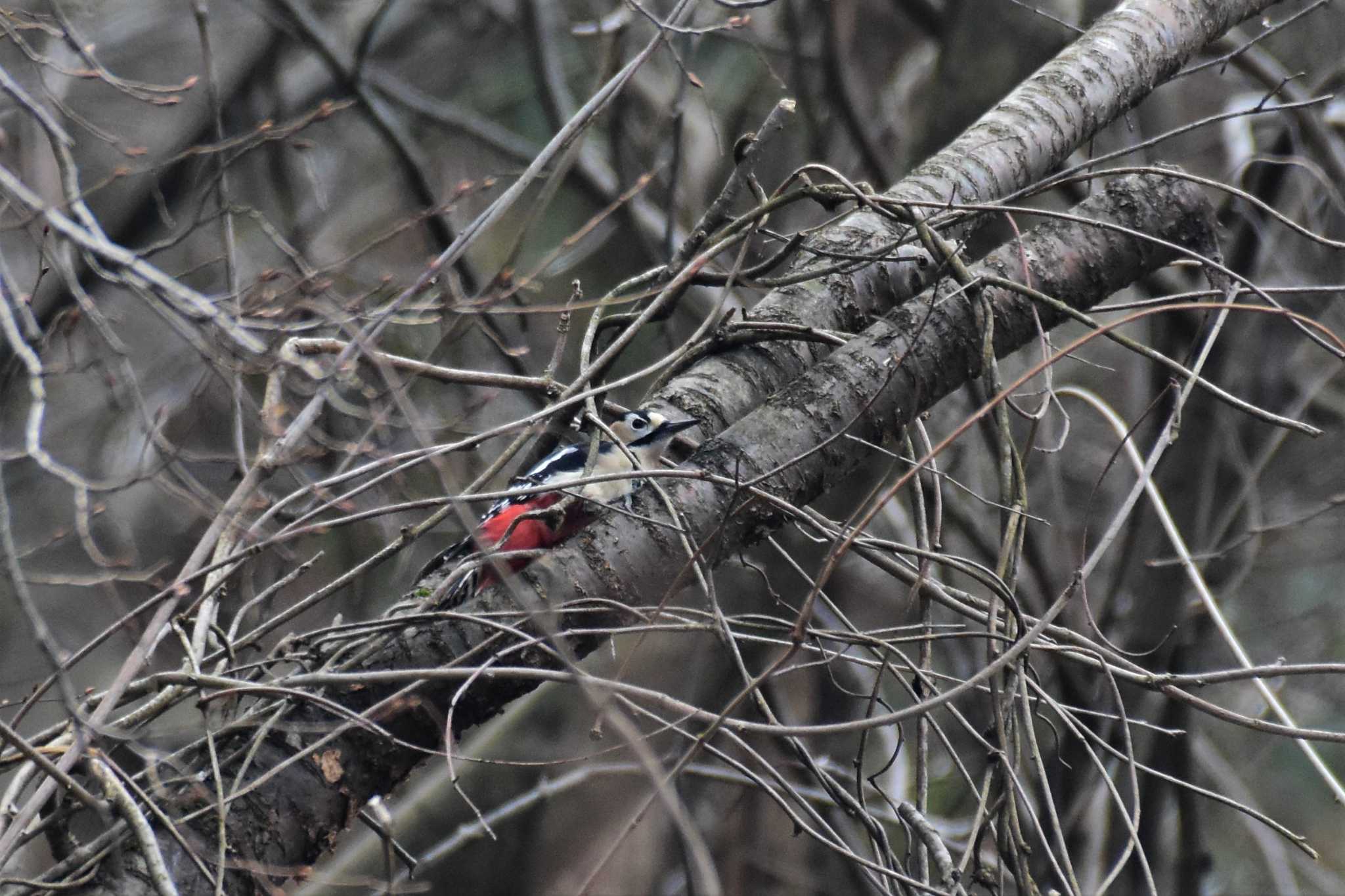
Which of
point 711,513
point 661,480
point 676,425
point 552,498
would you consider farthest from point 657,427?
point 552,498

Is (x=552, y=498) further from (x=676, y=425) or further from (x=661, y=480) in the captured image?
(x=661, y=480)

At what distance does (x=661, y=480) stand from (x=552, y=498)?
0.87 meters

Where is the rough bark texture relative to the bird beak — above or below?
below

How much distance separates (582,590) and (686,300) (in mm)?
3762

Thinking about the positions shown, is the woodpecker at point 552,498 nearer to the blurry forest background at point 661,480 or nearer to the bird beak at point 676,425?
the bird beak at point 676,425

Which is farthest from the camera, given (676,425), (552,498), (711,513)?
(552,498)

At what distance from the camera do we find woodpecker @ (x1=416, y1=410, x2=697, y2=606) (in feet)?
8.42

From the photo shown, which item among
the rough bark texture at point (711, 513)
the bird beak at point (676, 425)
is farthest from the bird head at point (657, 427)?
the rough bark texture at point (711, 513)

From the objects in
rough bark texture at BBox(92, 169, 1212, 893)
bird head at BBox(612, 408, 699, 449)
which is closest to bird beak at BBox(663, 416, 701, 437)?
bird head at BBox(612, 408, 699, 449)

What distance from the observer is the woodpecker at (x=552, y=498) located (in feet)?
8.42

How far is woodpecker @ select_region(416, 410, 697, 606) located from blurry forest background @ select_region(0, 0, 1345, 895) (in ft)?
0.34

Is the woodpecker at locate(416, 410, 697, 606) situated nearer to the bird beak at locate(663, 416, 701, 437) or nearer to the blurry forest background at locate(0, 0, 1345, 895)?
the bird beak at locate(663, 416, 701, 437)

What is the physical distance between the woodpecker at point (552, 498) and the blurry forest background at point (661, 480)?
0.10m

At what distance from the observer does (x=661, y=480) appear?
2418mm
